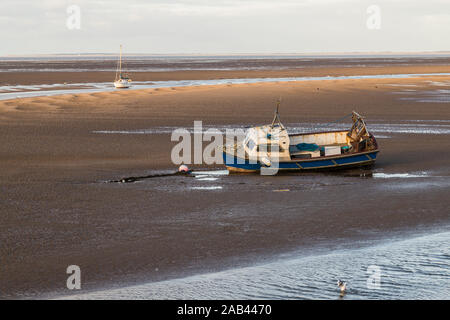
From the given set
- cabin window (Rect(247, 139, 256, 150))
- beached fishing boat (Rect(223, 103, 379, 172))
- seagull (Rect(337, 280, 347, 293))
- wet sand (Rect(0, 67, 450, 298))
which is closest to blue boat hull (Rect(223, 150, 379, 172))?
beached fishing boat (Rect(223, 103, 379, 172))

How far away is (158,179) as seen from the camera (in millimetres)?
25094

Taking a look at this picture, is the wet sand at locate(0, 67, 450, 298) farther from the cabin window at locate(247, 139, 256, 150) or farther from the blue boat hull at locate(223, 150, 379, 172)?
the cabin window at locate(247, 139, 256, 150)

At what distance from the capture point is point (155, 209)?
20531 mm

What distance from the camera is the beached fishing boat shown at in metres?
26.0

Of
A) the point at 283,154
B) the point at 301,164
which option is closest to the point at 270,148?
the point at 283,154

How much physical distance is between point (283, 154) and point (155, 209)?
707 centimetres

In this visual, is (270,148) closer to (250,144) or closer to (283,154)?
(283,154)

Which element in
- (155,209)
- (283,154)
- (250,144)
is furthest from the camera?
(250,144)

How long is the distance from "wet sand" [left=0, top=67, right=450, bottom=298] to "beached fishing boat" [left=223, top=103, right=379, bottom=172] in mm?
598

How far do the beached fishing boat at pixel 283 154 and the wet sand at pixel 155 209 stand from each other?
1.96 ft

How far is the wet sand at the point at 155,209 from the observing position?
15.6m
